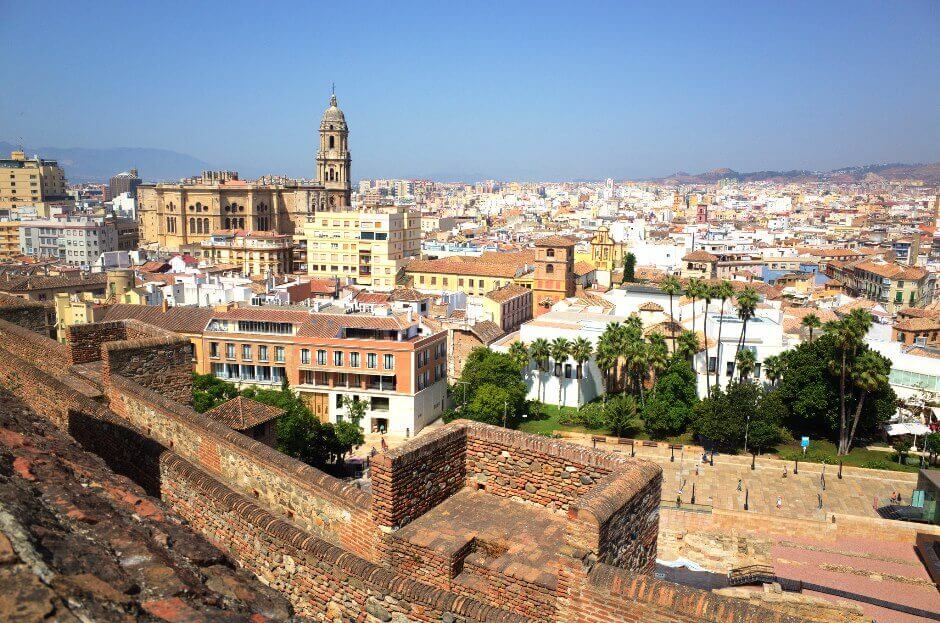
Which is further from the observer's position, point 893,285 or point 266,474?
point 893,285

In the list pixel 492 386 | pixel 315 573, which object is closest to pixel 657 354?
pixel 492 386

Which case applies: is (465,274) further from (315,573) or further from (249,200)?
(315,573)

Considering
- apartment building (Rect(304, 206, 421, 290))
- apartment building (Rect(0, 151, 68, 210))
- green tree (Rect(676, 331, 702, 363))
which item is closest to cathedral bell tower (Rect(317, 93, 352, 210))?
apartment building (Rect(304, 206, 421, 290))

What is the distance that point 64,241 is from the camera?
91812mm

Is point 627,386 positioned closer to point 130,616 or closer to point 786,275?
point 130,616

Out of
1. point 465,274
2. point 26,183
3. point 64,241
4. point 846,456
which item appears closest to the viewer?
point 846,456

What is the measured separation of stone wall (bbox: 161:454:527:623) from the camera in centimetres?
516

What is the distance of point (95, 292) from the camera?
58.3 m

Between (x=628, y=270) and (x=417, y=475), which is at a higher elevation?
(x=417, y=475)

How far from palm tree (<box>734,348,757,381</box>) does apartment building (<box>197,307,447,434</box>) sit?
55.4 ft

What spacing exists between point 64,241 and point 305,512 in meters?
98.9

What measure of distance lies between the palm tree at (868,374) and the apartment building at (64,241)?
88296 mm

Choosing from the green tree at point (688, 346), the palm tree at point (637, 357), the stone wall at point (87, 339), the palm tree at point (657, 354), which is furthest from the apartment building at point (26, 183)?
the stone wall at point (87, 339)

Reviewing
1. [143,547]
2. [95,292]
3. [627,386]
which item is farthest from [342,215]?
[143,547]
